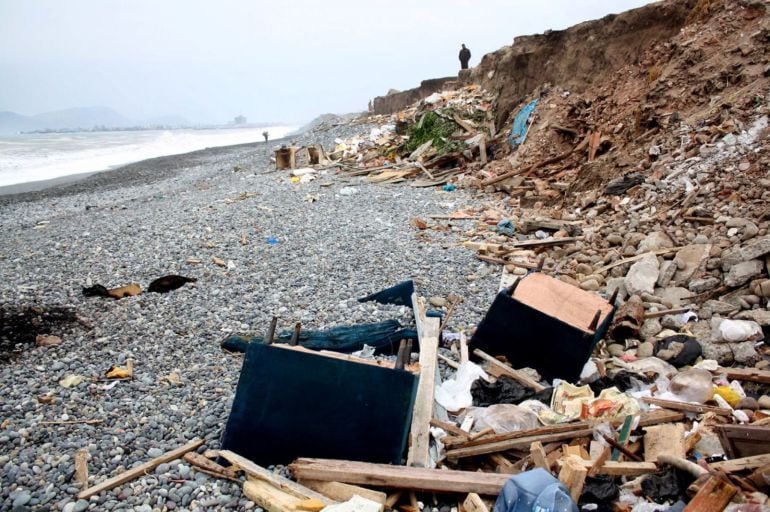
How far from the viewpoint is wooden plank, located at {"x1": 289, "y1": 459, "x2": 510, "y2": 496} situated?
3121mm

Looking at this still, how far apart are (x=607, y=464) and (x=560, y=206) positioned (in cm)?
859

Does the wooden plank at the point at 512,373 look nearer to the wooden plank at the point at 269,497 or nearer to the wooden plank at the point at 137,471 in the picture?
the wooden plank at the point at 269,497

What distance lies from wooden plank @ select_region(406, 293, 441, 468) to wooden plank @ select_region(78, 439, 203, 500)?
5.73ft

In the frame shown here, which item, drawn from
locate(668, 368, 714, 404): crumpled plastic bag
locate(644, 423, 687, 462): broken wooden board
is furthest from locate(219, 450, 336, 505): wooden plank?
locate(668, 368, 714, 404): crumpled plastic bag

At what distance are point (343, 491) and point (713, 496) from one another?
2.15 meters

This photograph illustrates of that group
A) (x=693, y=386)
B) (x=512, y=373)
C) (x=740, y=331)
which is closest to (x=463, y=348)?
(x=512, y=373)

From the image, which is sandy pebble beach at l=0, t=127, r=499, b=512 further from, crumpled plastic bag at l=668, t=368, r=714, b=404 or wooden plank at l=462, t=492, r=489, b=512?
crumpled plastic bag at l=668, t=368, r=714, b=404

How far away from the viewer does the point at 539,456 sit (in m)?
→ 3.13

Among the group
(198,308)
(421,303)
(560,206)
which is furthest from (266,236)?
(560,206)

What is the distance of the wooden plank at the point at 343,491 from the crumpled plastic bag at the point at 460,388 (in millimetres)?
1342

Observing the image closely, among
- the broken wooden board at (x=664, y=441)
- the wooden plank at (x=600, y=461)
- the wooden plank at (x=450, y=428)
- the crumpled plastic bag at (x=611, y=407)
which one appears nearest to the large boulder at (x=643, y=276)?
the crumpled plastic bag at (x=611, y=407)

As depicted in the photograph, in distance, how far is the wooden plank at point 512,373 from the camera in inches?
178

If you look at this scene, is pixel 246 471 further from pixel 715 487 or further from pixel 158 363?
pixel 715 487

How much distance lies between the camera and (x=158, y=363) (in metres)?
5.29
